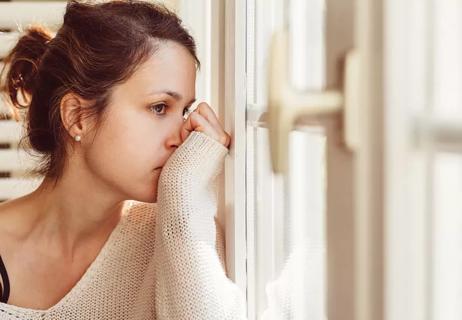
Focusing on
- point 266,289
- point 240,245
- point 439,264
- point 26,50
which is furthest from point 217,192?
point 439,264

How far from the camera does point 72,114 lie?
46.5 inches

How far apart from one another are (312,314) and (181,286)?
1.25 ft

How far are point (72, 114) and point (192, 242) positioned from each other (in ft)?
1.03

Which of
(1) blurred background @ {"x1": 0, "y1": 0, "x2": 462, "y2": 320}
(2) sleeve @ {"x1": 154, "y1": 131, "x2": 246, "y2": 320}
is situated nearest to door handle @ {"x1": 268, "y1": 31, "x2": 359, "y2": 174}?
(1) blurred background @ {"x1": 0, "y1": 0, "x2": 462, "y2": 320}

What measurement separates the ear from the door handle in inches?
27.3

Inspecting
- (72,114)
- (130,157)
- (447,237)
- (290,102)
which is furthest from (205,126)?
(447,237)

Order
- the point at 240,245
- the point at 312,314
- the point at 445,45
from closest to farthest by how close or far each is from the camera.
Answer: the point at 445,45, the point at 312,314, the point at 240,245

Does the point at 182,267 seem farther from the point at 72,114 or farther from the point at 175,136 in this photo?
the point at 72,114

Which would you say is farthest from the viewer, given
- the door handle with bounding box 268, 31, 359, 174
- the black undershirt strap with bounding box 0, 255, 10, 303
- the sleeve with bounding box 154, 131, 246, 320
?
the black undershirt strap with bounding box 0, 255, 10, 303

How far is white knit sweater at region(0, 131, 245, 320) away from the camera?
1022mm

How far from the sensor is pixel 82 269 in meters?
1.29

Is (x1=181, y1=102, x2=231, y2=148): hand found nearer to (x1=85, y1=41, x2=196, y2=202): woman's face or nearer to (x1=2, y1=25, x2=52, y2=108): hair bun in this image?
(x1=85, y1=41, x2=196, y2=202): woman's face

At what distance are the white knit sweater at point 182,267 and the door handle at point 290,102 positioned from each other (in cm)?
52

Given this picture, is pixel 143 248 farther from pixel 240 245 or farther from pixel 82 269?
pixel 240 245
